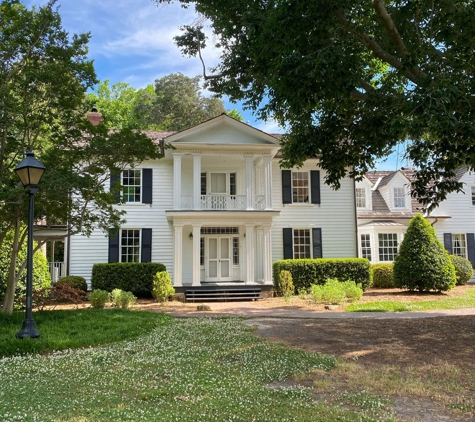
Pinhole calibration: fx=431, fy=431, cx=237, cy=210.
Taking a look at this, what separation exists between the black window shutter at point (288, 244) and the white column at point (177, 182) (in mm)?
5538

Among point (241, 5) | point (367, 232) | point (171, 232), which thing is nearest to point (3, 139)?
point (241, 5)

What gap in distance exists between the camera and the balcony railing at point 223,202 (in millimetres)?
19078

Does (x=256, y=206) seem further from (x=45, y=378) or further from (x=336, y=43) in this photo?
(x=45, y=378)

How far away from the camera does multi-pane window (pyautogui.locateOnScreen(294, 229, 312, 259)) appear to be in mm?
21000

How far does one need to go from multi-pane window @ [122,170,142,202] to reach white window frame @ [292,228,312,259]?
767cm

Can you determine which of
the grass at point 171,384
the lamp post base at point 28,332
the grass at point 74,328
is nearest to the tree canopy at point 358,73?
the grass at point 171,384

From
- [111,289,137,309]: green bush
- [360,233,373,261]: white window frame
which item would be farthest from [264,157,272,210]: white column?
[360,233,373,261]: white window frame

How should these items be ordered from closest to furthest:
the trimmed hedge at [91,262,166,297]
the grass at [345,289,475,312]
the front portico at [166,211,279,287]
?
the grass at [345,289,475,312], the trimmed hedge at [91,262,166,297], the front portico at [166,211,279,287]

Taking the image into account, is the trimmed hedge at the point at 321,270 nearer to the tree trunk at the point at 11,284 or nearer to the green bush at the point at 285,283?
the green bush at the point at 285,283

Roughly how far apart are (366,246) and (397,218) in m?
2.59

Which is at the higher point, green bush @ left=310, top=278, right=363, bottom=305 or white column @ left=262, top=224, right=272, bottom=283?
white column @ left=262, top=224, right=272, bottom=283

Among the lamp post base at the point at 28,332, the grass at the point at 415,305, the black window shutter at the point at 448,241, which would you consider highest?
the black window shutter at the point at 448,241

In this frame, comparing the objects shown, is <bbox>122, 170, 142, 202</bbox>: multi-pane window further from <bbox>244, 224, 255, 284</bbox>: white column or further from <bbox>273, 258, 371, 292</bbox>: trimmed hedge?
<bbox>273, 258, 371, 292</bbox>: trimmed hedge

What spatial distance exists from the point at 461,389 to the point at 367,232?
18.9 metres
